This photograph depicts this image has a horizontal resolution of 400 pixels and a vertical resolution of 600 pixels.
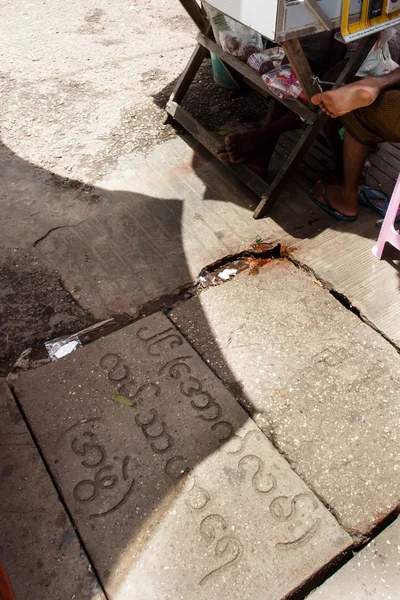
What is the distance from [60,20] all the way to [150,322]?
14.0ft

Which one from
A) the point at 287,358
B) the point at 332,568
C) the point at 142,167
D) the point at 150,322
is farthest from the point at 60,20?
the point at 332,568

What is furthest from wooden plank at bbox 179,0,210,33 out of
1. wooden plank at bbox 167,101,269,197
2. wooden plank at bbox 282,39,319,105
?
wooden plank at bbox 282,39,319,105

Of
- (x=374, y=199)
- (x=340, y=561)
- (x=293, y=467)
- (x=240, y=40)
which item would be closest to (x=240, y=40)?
(x=240, y=40)

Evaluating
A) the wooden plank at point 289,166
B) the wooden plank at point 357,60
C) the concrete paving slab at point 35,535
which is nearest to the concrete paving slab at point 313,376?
the wooden plank at point 289,166

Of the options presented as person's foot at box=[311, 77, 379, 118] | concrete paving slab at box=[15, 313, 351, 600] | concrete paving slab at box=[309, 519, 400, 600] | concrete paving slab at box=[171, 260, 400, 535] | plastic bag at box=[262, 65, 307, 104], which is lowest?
concrete paving slab at box=[15, 313, 351, 600]

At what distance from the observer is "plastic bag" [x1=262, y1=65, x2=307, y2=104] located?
269 cm

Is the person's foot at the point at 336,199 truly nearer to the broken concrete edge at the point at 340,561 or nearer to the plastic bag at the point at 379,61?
the plastic bag at the point at 379,61

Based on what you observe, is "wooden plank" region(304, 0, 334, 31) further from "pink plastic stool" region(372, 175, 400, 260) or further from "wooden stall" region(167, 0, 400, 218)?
"pink plastic stool" region(372, 175, 400, 260)

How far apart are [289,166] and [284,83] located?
45cm

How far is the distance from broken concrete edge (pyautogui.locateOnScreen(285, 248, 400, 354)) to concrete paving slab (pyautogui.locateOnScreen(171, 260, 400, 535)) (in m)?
0.03

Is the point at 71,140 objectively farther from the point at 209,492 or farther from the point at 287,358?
the point at 209,492

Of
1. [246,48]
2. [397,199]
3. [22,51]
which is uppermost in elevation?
[246,48]

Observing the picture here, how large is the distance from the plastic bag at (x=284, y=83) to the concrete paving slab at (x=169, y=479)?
1503 mm

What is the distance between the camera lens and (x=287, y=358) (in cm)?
226
